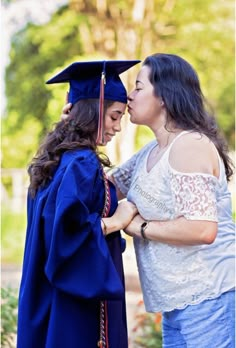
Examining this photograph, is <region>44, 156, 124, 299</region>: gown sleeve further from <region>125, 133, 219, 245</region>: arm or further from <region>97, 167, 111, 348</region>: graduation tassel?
<region>125, 133, 219, 245</region>: arm

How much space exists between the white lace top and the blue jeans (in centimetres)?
3

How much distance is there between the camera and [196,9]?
32.8 ft

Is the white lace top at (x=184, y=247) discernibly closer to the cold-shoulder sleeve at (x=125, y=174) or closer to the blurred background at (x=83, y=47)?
the cold-shoulder sleeve at (x=125, y=174)

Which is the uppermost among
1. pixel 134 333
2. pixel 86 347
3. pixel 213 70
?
pixel 213 70

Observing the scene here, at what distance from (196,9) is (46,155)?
8.44 meters

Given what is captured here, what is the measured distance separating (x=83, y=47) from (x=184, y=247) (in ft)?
31.6

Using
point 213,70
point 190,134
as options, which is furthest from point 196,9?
point 190,134

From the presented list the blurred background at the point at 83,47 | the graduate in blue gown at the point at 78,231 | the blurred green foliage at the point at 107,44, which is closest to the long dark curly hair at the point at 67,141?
the graduate in blue gown at the point at 78,231

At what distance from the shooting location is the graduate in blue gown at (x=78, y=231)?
194 cm

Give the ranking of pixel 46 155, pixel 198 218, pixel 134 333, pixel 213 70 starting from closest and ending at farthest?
pixel 198 218, pixel 46 155, pixel 134 333, pixel 213 70

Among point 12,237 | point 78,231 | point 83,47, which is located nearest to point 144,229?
point 78,231

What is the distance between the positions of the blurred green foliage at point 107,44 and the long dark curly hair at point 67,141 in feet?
20.1

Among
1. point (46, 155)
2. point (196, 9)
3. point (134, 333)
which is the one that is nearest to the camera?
point (46, 155)

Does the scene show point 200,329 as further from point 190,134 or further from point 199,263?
point 190,134
